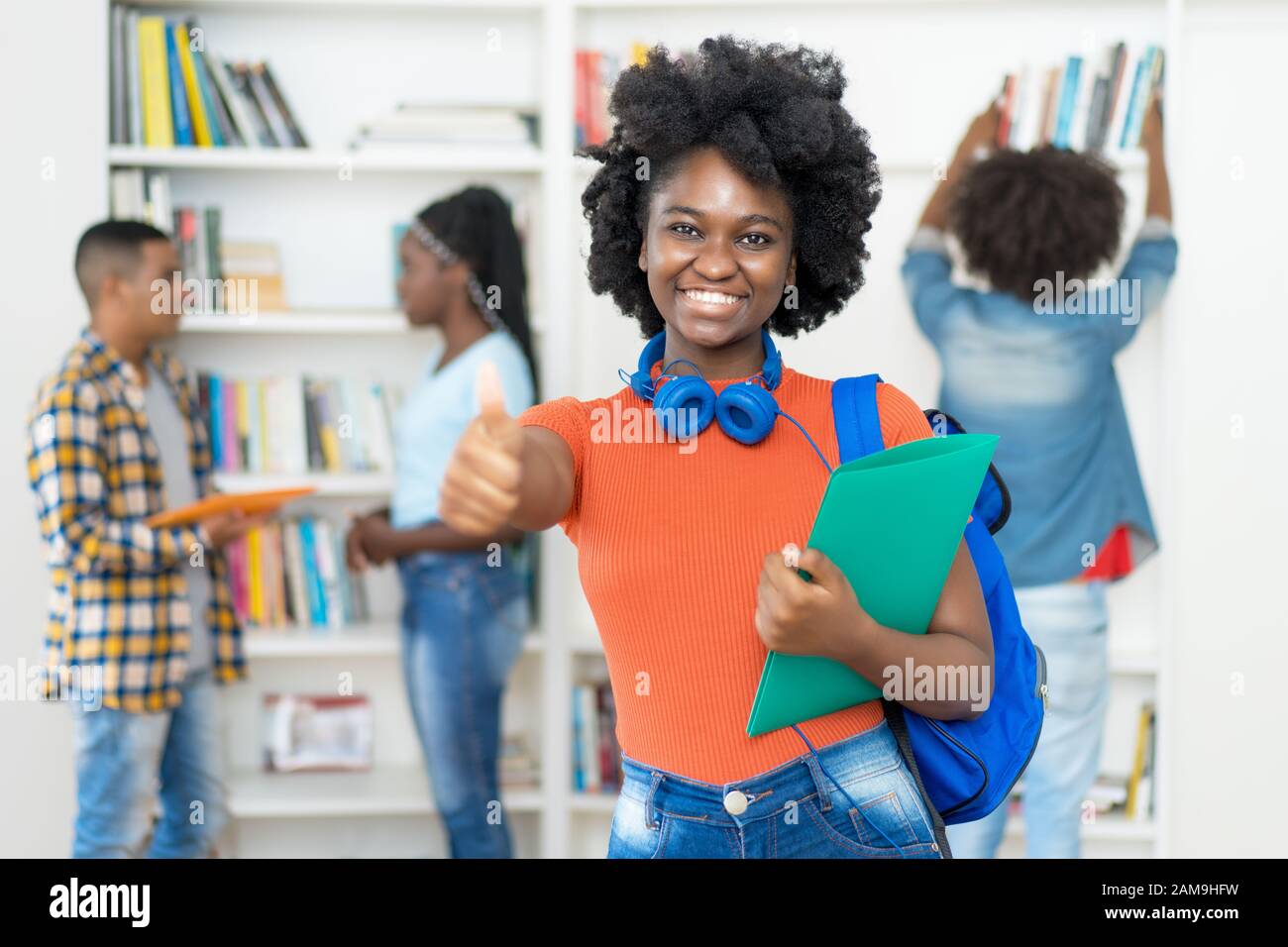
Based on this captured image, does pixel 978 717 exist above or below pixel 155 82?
below

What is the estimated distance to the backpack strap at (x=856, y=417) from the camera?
3.86 ft

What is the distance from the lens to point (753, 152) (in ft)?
4.10

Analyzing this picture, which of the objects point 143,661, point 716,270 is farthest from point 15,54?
point 716,270

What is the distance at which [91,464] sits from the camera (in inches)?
97.6

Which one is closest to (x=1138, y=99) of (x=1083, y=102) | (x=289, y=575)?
(x=1083, y=102)

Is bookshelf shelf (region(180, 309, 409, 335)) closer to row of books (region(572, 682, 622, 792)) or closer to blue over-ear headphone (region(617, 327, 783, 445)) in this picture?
row of books (region(572, 682, 622, 792))

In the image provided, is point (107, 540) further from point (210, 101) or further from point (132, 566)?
point (210, 101)

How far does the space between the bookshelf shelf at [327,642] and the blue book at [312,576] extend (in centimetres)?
4

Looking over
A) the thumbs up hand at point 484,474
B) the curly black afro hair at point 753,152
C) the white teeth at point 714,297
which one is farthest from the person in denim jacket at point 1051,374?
the thumbs up hand at point 484,474

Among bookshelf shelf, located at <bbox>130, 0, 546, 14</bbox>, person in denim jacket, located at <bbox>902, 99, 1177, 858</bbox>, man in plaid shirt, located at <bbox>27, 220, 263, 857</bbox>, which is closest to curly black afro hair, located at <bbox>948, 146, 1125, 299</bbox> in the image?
person in denim jacket, located at <bbox>902, 99, 1177, 858</bbox>

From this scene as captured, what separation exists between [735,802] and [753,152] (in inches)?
24.6

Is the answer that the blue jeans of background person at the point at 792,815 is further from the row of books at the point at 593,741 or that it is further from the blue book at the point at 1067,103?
the blue book at the point at 1067,103

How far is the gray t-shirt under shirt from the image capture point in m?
2.72

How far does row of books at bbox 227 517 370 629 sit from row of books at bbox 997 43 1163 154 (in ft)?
6.39
